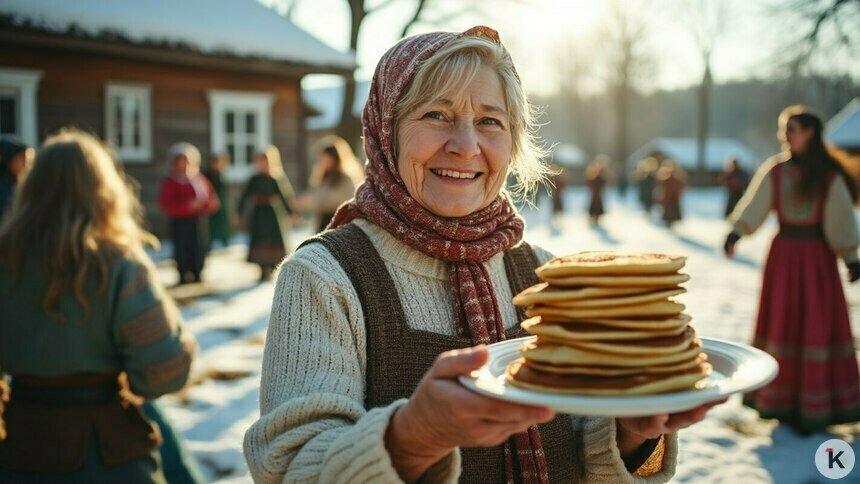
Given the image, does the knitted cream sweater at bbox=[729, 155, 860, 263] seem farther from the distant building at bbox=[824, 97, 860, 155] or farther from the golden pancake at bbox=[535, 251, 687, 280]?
the distant building at bbox=[824, 97, 860, 155]

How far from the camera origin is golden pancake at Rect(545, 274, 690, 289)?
1.42 m

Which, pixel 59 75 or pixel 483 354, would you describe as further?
pixel 59 75

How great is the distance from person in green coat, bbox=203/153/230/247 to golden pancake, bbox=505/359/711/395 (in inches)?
534

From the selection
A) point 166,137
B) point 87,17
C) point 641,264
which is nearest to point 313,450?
point 641,264

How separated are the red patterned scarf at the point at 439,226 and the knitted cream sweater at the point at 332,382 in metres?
0.06

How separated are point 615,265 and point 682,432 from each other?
4.46 metres

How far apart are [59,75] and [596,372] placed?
14.7m

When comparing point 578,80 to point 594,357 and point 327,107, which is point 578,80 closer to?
point 327,107

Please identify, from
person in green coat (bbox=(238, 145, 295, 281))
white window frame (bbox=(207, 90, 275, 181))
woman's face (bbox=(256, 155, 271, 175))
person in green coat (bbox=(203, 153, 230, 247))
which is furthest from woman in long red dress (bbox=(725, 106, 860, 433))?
white window frame (bbox=(207, 90, 275, 181))

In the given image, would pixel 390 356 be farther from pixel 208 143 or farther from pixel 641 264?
pixel 208 143

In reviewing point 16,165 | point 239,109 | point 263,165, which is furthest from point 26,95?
point 16,165

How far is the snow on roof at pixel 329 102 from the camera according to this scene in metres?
36.9

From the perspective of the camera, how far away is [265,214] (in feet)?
37.4

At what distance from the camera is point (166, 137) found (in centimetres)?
1549
